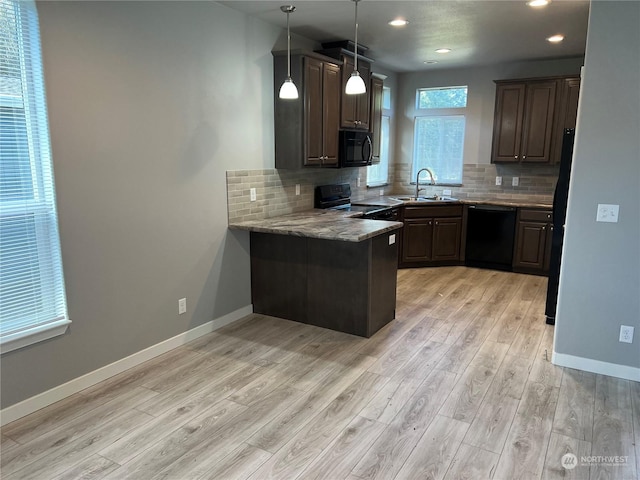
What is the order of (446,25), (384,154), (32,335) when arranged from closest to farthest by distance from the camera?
(32,335) < (446,25) < (384,154)

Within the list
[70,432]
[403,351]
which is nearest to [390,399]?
[403,351]

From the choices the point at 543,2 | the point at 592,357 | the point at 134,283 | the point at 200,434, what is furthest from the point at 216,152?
the point at 592,357

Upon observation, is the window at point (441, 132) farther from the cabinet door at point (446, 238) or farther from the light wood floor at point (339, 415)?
the light wood floor at point (339, 415)

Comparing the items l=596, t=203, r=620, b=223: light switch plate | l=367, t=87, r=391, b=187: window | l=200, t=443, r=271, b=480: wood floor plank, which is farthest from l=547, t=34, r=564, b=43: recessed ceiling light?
l=200, t=443, r=271, b=480: wood floor plank

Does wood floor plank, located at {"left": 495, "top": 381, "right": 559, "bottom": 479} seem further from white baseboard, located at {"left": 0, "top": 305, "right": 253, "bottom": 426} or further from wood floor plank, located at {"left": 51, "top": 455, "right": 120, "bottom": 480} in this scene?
white baseboard, located at {"left": 0, "top": 305, "right": 253, "bottom": 426}

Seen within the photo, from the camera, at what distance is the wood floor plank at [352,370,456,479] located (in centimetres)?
217

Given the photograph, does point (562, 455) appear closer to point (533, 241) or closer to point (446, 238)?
point (533, 241)

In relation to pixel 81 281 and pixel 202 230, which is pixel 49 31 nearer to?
pixel 81 281

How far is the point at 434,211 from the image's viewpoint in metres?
5.89

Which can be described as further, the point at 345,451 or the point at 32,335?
the point at 32,335

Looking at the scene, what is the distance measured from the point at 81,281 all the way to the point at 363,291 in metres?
2.04

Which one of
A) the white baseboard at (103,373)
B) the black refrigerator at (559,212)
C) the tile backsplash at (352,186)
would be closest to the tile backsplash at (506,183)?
the tile backsplash at (352,186)

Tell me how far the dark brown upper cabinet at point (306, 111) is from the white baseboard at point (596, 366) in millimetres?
2667

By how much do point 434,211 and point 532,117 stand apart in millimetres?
1653
